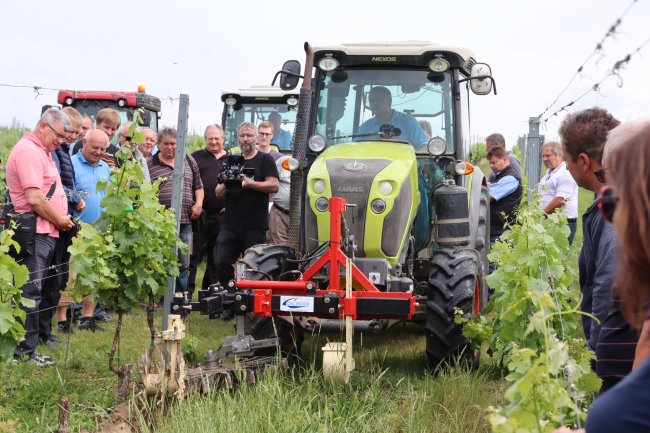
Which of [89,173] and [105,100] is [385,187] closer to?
[89,173]

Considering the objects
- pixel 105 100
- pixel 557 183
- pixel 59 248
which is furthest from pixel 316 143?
pixel 105 100

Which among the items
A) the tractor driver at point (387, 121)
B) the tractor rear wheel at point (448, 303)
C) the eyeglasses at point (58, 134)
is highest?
the tractor driver at point (387, 121)

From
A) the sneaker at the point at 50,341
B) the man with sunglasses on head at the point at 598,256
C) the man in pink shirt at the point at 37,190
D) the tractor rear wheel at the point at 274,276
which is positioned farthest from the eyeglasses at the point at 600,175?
the sneaker at the point at 50,341

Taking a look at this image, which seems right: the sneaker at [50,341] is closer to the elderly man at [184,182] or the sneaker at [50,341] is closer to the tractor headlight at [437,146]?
the elderly man at [184,182]

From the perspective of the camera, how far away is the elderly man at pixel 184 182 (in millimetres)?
8672

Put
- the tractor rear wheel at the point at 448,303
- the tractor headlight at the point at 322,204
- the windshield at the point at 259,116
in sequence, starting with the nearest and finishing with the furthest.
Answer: the tractor rear wheel at the point at 448,303
the tractor headlight at the point at 322,204
the windshield at the point at 259,116

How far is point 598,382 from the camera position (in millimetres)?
2873

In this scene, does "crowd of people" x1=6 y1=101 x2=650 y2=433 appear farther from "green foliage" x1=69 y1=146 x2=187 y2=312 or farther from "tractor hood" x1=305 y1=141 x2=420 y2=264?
"tractor hood" x1=305 y1=141 x2=420 y2=264

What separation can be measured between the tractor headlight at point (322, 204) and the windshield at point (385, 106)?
809 mm

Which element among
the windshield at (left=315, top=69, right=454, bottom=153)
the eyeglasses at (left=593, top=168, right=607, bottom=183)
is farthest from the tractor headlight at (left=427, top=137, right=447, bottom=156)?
the eyeglasses at (left=593, top=168, right=607, bottom=183)

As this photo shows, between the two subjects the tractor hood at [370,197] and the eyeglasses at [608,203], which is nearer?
the eyeglasses at [608,203]

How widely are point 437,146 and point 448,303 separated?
4.26ft

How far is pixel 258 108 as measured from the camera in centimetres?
1321

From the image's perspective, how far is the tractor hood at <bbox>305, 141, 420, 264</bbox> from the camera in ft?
20.4
